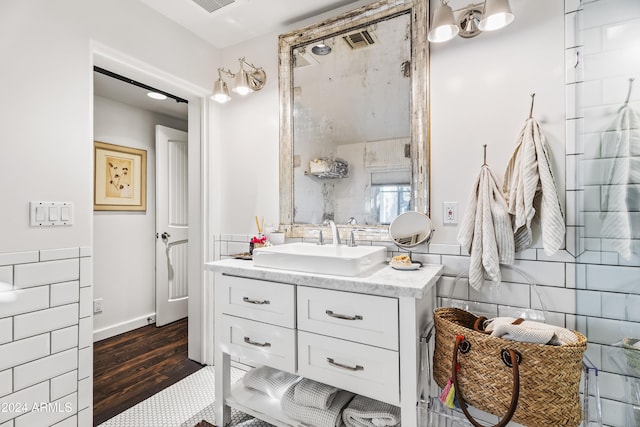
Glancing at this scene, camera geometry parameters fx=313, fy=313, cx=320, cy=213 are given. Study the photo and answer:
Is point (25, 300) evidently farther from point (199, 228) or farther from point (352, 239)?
point (352, 239)

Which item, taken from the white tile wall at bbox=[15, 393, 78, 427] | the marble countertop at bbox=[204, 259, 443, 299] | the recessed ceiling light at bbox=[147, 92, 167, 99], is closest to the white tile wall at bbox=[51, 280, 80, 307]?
the white tile wall at bbox=[15, 393, 78, 427]

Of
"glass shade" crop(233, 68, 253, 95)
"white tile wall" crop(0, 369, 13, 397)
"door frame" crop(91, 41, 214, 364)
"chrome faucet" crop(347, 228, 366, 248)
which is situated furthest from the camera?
"door frame" crop(91, 41, 214, 364)

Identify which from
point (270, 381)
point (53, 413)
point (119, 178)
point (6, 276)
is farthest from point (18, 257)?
Answer: point (119, 178)

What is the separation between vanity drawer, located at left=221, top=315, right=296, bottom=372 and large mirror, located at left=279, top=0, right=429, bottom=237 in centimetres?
65

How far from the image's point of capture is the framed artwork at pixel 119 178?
270cm

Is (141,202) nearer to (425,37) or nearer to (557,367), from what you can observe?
(425,37)

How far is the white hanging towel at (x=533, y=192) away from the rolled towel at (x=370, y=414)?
2.96 ft

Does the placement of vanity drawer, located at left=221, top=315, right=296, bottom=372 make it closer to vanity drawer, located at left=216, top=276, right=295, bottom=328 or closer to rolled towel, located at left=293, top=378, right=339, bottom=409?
vanity drawer, located at left=216, top=276, right=295, bottom=328

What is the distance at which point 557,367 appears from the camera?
3.24 feet

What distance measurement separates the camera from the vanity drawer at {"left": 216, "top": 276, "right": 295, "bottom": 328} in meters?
1.37

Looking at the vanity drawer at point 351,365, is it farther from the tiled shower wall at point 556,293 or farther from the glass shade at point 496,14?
the glass shade at point 496,14

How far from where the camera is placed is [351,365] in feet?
4.05

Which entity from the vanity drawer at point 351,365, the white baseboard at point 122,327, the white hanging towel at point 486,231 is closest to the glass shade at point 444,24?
the white hanging towel at point 486,231

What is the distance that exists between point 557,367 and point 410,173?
0.98 metres
